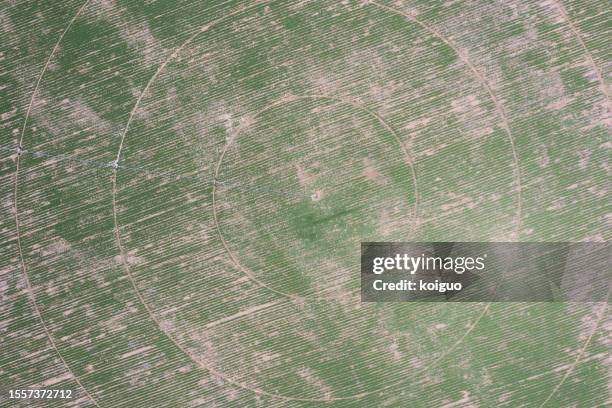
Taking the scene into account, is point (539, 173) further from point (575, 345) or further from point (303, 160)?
point (303, 160)

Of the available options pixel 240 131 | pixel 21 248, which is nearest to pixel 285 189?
pixel 240 131

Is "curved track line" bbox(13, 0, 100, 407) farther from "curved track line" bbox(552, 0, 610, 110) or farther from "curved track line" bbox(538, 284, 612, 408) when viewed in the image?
"curved track line" bbox(552, 0, 610, 110)

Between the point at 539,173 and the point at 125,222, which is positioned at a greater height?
the point at 125,222

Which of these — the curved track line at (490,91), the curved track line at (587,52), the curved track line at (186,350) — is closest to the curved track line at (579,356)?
the curved track line at (186,350)

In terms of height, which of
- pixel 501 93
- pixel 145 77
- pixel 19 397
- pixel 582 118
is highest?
pixel 145 77

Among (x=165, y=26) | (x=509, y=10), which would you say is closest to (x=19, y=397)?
(x=165, y=26)

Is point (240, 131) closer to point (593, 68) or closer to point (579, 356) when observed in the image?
point (593, 68)

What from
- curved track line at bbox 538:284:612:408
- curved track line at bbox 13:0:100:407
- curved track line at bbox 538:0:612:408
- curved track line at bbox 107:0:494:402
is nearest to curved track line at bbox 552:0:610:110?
curved track line at bbox 538:0:612:408

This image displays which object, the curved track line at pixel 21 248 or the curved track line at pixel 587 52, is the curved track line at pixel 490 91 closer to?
the curved track line at pixel 587 52
